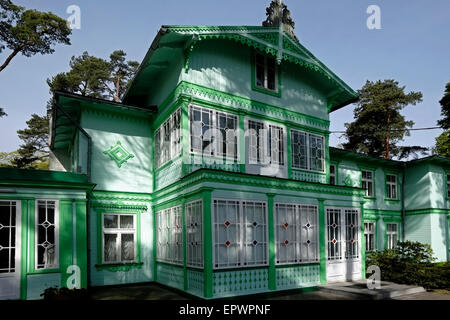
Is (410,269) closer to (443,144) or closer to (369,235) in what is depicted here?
(369,235)

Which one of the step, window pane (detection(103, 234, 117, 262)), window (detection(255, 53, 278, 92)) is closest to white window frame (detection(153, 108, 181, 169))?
window pane (detection(103, 234, 117, 262))

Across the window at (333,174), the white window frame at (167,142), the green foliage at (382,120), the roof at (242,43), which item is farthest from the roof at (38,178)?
the green foliage at (382,120)

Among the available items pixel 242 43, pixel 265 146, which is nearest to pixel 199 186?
pixel 265 146

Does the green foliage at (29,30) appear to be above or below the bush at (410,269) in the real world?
above

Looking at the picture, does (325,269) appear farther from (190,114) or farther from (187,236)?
(190,114)

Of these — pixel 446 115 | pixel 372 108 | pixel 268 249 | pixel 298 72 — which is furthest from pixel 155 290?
pixel 446 115

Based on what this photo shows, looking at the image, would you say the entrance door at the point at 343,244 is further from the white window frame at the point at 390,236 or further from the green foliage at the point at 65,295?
the green foliage at the point at 65,295

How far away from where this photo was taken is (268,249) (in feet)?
36.2

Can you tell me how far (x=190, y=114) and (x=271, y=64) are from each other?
402 cm

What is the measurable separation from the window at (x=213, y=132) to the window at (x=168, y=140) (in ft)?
1.72

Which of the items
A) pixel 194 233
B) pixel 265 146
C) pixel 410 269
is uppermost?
pixel 265 146

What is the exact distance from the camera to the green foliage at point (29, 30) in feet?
69.6

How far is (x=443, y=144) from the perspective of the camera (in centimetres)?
3328

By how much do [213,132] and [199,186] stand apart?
214 cm
